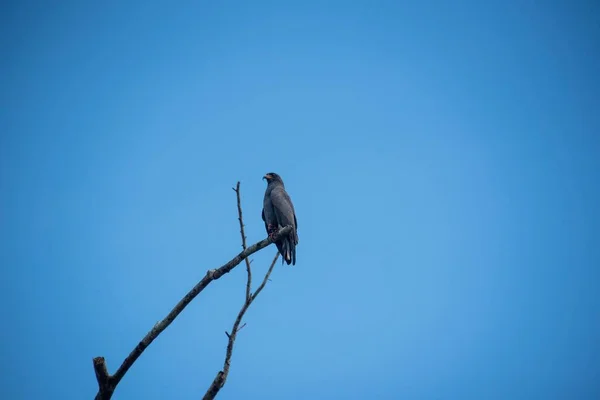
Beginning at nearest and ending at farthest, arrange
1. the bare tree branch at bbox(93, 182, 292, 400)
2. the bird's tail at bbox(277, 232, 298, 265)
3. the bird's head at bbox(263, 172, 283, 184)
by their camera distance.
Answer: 1. the bare tree branch at bbox(93, 182, 292, 400)
2. the bird's tail at bbox(277, 232, 298, 265)
3. the bird's head at bbox(263, 172, 283, 184)

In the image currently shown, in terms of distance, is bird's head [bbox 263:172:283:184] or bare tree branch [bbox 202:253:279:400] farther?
bird's head [bbox 263:172:283:184]

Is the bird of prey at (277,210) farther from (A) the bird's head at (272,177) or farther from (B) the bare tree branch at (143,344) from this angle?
(B) the bare tree branch at (143,344)

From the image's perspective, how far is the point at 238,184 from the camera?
492 cm

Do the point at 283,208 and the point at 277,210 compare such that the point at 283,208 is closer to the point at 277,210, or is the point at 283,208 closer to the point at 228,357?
the point at 277,210

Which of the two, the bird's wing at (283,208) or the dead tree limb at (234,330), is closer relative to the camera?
the dead tree limb at (234,330)

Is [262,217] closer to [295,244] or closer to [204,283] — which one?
[295,244]

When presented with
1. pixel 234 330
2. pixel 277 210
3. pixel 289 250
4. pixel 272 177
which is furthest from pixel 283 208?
pixel 234 330

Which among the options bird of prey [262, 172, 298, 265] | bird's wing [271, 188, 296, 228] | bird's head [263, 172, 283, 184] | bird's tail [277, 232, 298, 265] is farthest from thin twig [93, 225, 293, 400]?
bird's head [263, 172, 283, 184]

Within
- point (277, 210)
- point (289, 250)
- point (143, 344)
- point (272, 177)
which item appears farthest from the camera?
point (272, 177)

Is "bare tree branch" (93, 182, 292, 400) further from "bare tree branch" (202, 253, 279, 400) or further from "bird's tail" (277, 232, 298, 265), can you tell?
"bird's tail" (277, 232, 298, 265)

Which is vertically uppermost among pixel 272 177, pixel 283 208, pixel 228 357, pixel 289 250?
pixel 272 177

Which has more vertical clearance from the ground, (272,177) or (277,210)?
(272,177)

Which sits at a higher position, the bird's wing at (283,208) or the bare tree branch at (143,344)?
the bird's wing at (283,208)

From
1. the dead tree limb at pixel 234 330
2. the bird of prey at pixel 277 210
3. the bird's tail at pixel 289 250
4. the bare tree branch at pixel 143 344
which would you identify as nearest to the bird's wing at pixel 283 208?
the bird of prey at pixel 277 210
